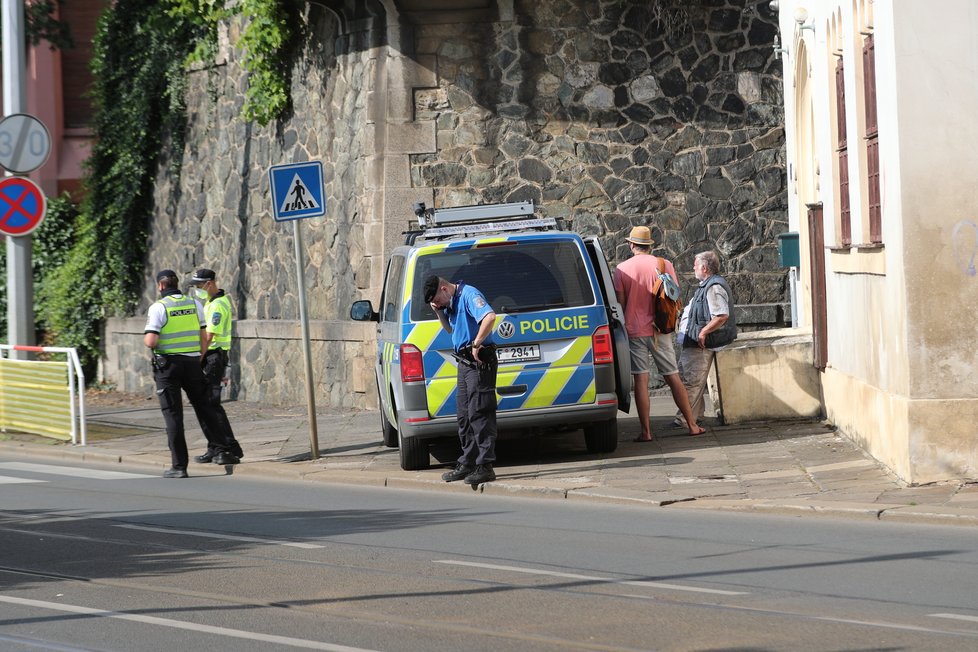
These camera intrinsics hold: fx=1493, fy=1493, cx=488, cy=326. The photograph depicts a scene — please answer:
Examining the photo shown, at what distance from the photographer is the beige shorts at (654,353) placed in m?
13.9

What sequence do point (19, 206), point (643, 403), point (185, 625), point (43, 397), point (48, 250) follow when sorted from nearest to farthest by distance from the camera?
point (185, 625)
point (643, 403)
point (43, 397)
point (19, 206)
point (48, 250)

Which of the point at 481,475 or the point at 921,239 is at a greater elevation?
the point at 921,239

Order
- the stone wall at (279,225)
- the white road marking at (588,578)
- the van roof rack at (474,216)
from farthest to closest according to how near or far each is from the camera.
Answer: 1. the stone wall at (279,225)
2. the van roof rack at (474,216)
3. the white road marking at (588,578)

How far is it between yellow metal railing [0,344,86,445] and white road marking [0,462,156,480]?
3.93ft

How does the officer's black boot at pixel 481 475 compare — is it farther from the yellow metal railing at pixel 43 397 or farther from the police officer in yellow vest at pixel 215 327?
the yellow metal railing at pixel 43 397

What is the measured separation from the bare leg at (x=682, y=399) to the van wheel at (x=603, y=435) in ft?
3.65

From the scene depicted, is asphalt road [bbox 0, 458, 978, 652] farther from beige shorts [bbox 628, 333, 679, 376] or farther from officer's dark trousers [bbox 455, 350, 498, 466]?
beige shorts [bbox 628, 333, 679, 376]

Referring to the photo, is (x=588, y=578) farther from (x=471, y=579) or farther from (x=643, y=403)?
(x=643, y=403)

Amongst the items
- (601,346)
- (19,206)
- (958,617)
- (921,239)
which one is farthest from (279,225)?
(958,617)

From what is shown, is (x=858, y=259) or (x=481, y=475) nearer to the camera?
(x=481, y=475)

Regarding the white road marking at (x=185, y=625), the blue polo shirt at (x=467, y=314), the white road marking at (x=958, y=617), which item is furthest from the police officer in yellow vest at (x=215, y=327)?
the white road marking at (x=958, y=617)

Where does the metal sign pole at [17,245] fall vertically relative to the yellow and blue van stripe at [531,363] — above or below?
above

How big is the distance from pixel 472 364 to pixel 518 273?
4.20ft

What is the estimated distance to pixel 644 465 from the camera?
481 inches
